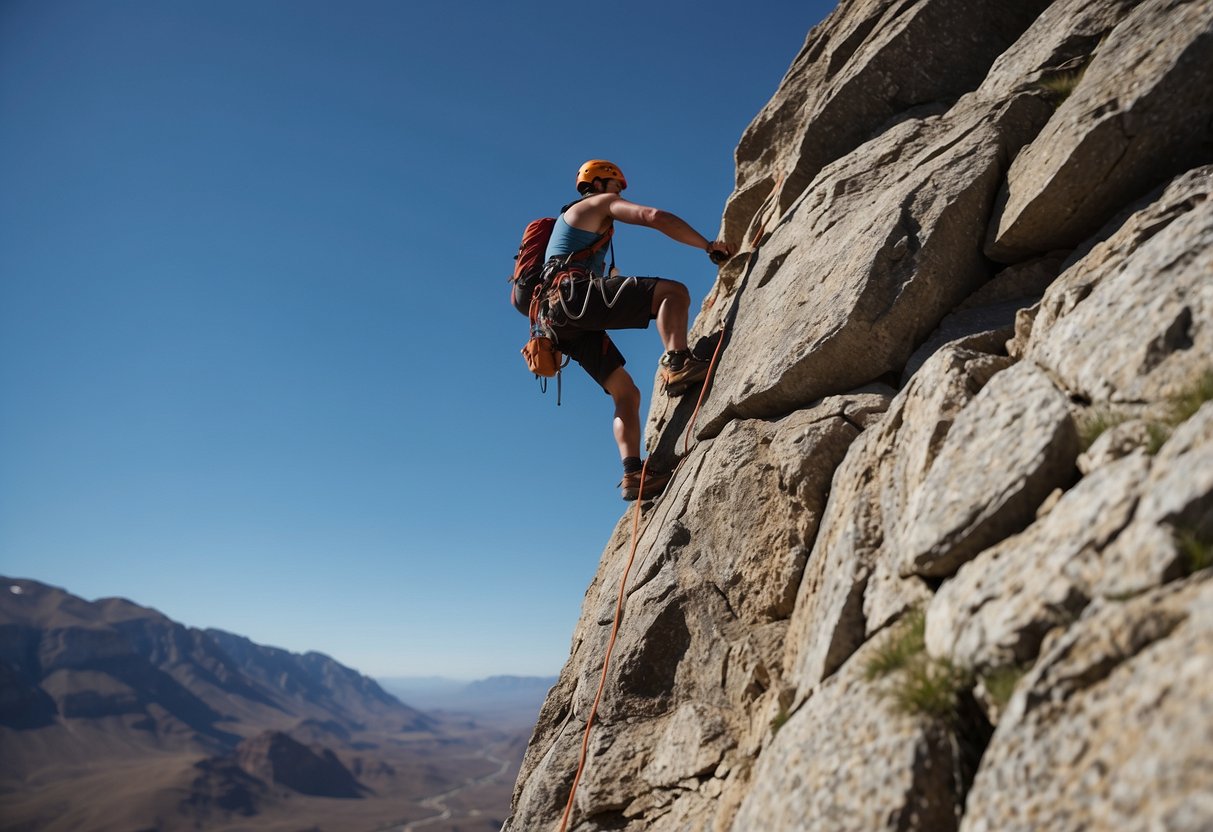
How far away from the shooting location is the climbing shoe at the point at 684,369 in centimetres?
→ 869

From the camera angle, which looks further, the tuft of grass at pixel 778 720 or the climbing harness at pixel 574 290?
the climbing harness at pixel 574 290

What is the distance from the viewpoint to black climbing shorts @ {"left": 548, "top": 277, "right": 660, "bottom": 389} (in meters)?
8.50

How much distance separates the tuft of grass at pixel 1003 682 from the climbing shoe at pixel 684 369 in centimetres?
555

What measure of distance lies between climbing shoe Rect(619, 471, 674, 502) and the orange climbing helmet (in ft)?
12.5

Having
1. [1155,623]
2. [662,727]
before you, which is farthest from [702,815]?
[1155,623]

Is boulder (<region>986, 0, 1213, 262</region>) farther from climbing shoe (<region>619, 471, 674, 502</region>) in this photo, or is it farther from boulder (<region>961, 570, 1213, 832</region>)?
climbing shoe (<region>619, 471, 674, 502</region>)

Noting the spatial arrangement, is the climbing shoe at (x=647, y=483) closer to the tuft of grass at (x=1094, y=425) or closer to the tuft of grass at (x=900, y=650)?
the tuft of grass at (x=900, y=650)

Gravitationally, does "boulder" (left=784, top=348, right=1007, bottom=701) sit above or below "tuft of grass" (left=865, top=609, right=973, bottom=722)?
above

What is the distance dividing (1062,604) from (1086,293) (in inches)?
102

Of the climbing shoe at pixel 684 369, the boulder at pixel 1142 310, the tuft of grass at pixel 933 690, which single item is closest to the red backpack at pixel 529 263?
the climbing shoe at pixel 684 369

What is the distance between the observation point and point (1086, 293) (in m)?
4.87

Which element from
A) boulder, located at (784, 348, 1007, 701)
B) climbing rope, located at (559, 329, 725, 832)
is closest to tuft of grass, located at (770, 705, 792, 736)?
boulder, located at (784, 348, 1007, 701)

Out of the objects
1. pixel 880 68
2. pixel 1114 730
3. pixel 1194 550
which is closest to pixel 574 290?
pixel 880 68

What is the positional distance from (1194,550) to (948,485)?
142 centimetres
